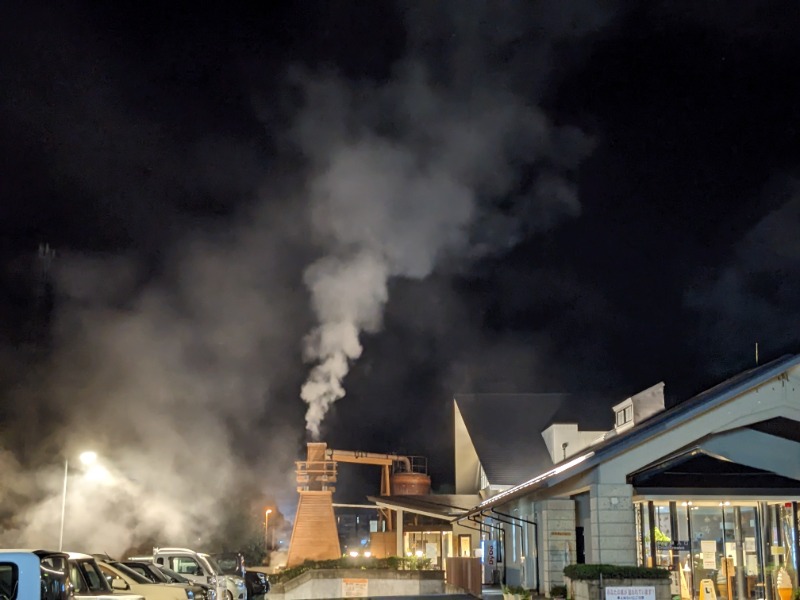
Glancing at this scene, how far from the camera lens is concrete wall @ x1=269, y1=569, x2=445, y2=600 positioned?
27391mm

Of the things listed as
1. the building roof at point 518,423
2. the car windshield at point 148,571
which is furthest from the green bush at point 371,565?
the car windshield at point 148,571

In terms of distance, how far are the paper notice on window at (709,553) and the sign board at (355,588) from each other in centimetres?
1202

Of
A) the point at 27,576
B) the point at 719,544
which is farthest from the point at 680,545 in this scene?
the point at 27,576

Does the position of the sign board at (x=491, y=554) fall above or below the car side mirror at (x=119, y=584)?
below

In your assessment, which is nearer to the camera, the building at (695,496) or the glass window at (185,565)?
the building at (695,496)

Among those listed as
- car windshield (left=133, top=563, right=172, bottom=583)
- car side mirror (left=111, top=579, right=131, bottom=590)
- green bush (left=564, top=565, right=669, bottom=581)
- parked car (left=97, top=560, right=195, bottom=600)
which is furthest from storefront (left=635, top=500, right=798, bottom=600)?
car side mirror (left=111, top=579, right=131, bottom=590)

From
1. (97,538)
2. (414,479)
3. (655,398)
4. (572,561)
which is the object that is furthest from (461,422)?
(572,561)

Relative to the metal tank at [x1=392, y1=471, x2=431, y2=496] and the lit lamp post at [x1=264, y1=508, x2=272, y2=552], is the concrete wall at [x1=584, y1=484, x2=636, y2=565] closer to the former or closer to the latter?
the metal tank at [x1=392, y1=471, x2=431, y2=496]

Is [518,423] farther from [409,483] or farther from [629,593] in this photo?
[629,593]

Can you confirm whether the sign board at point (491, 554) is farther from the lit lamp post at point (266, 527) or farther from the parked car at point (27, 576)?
the lit lamp post at point (266, 527)

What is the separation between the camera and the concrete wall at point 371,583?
27391mm

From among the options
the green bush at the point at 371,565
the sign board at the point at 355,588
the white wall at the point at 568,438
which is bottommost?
the sign board at the point at 355,588

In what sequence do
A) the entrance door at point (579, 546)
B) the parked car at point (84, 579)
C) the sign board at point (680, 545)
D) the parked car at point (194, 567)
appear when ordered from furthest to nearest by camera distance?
the entrance door at point (579, 546) → the parked car at point (194, 567) → the sign board at point (680, 545) → the parked car at point (84, 579)

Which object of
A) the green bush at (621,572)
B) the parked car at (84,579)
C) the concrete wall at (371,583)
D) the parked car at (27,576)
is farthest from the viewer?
the concrete wall at (371,583)
